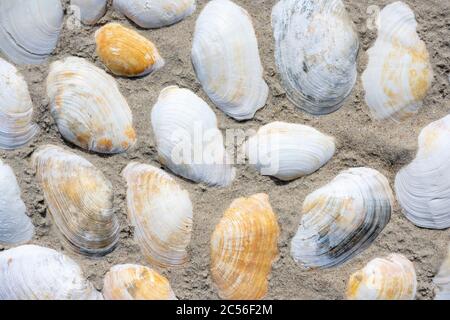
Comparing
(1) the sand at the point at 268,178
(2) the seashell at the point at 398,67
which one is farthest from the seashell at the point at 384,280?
(2) the seashell at the point at 398,67

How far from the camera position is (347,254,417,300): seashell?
52.9 inches

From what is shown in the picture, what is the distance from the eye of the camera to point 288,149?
1.37 metres

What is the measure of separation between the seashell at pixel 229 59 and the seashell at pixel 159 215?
22 cm

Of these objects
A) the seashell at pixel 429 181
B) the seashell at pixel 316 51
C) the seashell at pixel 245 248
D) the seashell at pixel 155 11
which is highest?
the seashell at pixel 155 11

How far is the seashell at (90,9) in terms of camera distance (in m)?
1.39

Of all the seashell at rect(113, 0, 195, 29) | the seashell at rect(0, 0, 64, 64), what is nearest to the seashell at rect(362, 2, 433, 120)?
the seashell at rect(113, 0, 195, 29)

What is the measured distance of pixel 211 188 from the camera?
4.54 feet

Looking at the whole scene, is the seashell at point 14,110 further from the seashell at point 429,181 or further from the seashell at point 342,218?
the seashell at point 429,181

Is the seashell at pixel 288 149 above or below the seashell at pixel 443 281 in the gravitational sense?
above

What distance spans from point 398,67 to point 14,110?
2.77 feet

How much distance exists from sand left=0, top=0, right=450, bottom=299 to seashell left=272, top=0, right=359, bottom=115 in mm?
22

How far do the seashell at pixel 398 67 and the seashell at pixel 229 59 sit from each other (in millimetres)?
246

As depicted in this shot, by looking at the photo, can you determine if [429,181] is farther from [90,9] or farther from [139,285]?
[90,9]

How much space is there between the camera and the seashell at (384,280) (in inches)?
52.9
